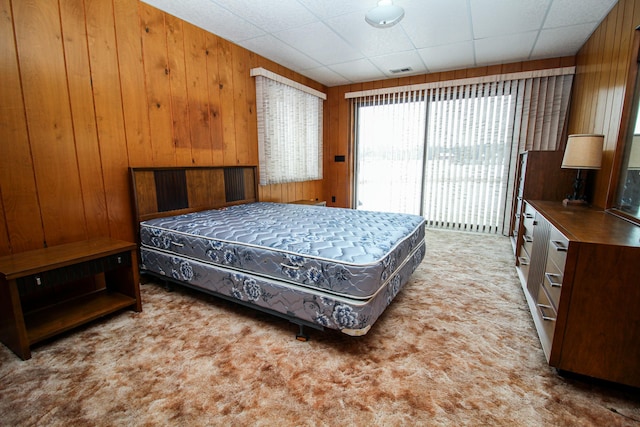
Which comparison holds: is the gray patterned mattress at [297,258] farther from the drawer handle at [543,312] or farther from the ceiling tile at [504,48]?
the ceiling tile at [504,48]

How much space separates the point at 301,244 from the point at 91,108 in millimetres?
2068

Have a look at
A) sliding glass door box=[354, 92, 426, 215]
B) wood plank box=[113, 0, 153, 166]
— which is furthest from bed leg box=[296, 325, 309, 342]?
sliding glass door box=[354, 92, 426, 215]

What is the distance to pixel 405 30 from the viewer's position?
3178 mm

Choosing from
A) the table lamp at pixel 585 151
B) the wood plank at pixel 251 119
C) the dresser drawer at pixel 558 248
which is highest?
the wood plank at pixel 251 119

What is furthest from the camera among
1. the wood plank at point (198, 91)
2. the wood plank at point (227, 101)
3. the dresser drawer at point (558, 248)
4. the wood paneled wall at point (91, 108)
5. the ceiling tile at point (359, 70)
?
the ceiling tile at point (359, 70)

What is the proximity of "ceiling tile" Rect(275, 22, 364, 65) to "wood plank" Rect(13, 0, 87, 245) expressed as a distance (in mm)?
2032

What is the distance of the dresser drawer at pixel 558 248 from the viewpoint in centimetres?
149

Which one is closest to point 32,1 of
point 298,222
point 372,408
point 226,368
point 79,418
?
point 298,222

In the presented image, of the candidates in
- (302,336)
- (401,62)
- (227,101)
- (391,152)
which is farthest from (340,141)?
(302,336)

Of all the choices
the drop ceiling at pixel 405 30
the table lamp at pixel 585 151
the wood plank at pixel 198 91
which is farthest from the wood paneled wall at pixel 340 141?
the table lamp at pixel 585 151

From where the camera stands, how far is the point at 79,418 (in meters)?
1.29

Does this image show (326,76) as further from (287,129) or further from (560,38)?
(560,38)

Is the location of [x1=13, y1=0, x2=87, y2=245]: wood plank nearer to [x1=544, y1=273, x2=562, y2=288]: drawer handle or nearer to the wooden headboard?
the wooden headboard

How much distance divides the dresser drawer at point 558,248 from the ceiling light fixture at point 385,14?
2.04 metres
